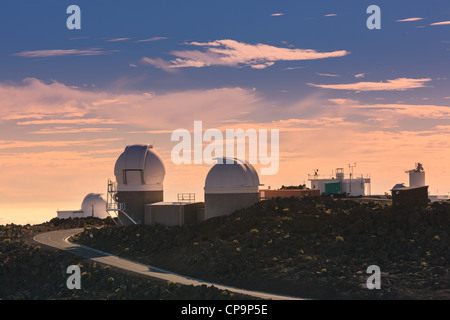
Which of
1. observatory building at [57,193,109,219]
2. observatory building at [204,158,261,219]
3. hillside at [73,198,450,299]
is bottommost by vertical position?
hillside at [73,198,450,299]

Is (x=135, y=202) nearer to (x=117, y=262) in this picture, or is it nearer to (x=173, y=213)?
(x=173, y=213)

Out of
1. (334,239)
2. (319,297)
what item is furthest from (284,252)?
(319,297)

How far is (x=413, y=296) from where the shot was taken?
33.7 meters

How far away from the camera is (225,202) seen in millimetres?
53031

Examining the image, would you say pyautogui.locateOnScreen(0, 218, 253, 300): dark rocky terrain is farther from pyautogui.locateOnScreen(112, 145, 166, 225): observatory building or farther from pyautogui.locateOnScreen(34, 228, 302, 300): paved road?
pyautogui.locateOnScreen(112, 145, 166, 225): observatory building

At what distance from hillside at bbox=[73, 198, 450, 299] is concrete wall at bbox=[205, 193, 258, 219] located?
957 mm

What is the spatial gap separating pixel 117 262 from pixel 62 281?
443cm

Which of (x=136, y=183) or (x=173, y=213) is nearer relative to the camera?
(x=173, y=213)

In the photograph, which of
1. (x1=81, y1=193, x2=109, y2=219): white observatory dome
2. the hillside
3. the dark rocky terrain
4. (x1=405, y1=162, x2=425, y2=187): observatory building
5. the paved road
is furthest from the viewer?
(x1=81, y1=193, x2=109, y2=219): white observatory dome

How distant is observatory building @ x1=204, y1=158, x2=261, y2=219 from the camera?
52906mm

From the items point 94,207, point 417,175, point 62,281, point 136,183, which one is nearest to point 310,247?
point 62,281

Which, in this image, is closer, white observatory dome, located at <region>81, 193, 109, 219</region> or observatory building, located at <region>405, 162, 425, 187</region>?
observatory building, located at <region>405, 162, 425, 187</region>

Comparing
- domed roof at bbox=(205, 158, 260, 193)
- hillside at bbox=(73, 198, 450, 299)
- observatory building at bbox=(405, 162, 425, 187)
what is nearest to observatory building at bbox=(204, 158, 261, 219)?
domed roof at bbox=(205, 158, 260, 193)
